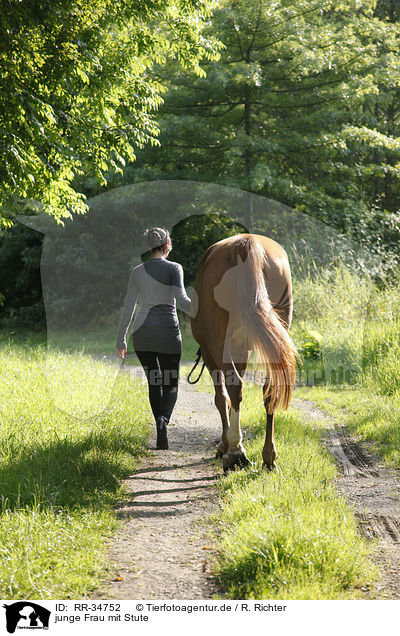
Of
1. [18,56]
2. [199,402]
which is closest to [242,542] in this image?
[18,56]

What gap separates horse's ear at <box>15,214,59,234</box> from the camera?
60.3 feet

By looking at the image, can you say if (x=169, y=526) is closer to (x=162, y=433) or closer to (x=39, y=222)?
(x=162, y=433)

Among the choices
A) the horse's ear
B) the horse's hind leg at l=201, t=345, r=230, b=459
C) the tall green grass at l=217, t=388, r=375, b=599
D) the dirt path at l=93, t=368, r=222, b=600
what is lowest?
the dirt path at l=93, t=368, r=222, b=600

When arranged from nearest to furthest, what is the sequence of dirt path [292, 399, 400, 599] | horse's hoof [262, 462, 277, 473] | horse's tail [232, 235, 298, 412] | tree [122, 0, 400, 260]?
dirt path [292, 399, 400, 599] < horse's tail [232, 235, 298, 412] < horse's hoof [262, 462, 277, 473] < tree [122, 0, 400, 260]

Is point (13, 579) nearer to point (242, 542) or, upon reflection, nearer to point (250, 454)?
point (242, 542)

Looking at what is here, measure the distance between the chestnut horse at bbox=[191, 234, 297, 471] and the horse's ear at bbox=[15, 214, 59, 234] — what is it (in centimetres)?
1448

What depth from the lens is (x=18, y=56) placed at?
5.25 metres

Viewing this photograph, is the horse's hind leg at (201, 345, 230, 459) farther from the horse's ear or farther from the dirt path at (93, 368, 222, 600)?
the horse's ear

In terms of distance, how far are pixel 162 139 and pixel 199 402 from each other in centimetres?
1071

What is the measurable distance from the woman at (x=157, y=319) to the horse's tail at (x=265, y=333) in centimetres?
114

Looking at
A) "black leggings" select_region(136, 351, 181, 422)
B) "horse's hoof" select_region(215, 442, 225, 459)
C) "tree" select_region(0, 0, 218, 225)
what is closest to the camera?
"tree" select_region(0, 0, 218, 225)

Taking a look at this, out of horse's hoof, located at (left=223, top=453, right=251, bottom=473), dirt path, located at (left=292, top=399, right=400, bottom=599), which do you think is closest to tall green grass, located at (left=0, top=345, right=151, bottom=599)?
horse's hoof, located at (left=223, top=453, right=251, bottom=473)

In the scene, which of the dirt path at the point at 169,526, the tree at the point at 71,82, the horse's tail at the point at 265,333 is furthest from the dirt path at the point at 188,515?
the tree at the point at 71,82
